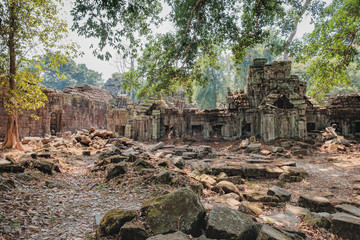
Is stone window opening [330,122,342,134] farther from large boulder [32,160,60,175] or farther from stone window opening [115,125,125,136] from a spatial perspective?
stone window opening [115,125,125,136]

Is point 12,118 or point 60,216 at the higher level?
point 12,118

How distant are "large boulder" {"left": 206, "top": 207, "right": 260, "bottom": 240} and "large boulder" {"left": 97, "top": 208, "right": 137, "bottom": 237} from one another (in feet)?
3.35

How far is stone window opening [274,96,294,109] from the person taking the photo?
12666 millimetres

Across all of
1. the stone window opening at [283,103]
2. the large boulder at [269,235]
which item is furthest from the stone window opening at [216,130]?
the large boulder at [269,235]

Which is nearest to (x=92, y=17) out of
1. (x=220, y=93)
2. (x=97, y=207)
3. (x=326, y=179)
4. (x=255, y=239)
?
(x=97, y=207)

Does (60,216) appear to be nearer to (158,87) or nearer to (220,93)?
(158,87)

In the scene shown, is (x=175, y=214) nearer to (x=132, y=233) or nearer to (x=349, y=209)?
(x=132, y=233)

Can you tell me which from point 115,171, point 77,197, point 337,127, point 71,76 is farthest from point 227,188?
point 71,76

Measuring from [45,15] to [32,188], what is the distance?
7.68 meters

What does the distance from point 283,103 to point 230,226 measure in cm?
1271

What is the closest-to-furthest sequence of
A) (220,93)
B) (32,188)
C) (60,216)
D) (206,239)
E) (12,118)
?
(206,239), (60,216), (32,188), (12,118), (220,93)

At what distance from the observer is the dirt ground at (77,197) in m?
2.48

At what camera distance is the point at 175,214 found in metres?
2.41

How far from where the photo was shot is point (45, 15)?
802 cm
